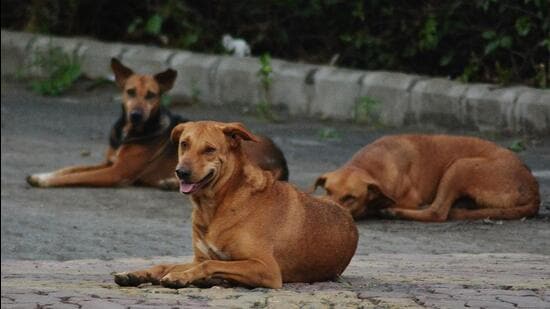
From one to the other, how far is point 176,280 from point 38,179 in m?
6.43

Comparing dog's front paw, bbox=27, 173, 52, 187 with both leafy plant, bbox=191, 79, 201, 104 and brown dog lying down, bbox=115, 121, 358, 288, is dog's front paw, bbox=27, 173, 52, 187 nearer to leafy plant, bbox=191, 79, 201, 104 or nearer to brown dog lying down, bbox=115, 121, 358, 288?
leafy plant, bbox=191, 79, 201, 104

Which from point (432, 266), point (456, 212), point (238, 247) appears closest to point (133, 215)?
point (456, 212)

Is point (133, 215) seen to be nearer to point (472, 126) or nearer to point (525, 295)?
point (472, 126)

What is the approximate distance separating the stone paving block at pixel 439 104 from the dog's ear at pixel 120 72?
10.7ft

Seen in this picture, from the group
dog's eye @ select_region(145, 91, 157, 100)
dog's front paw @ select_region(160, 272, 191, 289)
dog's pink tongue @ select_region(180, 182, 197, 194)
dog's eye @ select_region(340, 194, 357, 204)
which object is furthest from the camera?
dog's eye @ select_region(145, 91, 157, 100)

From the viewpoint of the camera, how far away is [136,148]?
45.7 feet

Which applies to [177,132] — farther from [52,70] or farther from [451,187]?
[52,70]

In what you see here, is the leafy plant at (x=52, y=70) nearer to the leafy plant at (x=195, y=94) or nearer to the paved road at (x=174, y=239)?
the paved road at (x=174, y=239)

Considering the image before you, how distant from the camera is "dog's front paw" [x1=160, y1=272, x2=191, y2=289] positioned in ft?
24.0

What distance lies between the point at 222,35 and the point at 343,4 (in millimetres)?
2085

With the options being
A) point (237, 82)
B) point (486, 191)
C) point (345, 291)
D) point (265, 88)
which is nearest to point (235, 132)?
point (345, 291)

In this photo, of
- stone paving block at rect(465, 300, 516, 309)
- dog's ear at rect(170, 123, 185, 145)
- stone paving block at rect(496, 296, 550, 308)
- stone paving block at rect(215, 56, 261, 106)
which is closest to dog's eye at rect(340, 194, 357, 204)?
dog's ear at rect(170, 123, 185, 145)

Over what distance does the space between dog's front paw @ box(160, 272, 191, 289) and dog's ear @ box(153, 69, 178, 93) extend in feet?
21.9

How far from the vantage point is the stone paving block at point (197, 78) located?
60.0 ft
